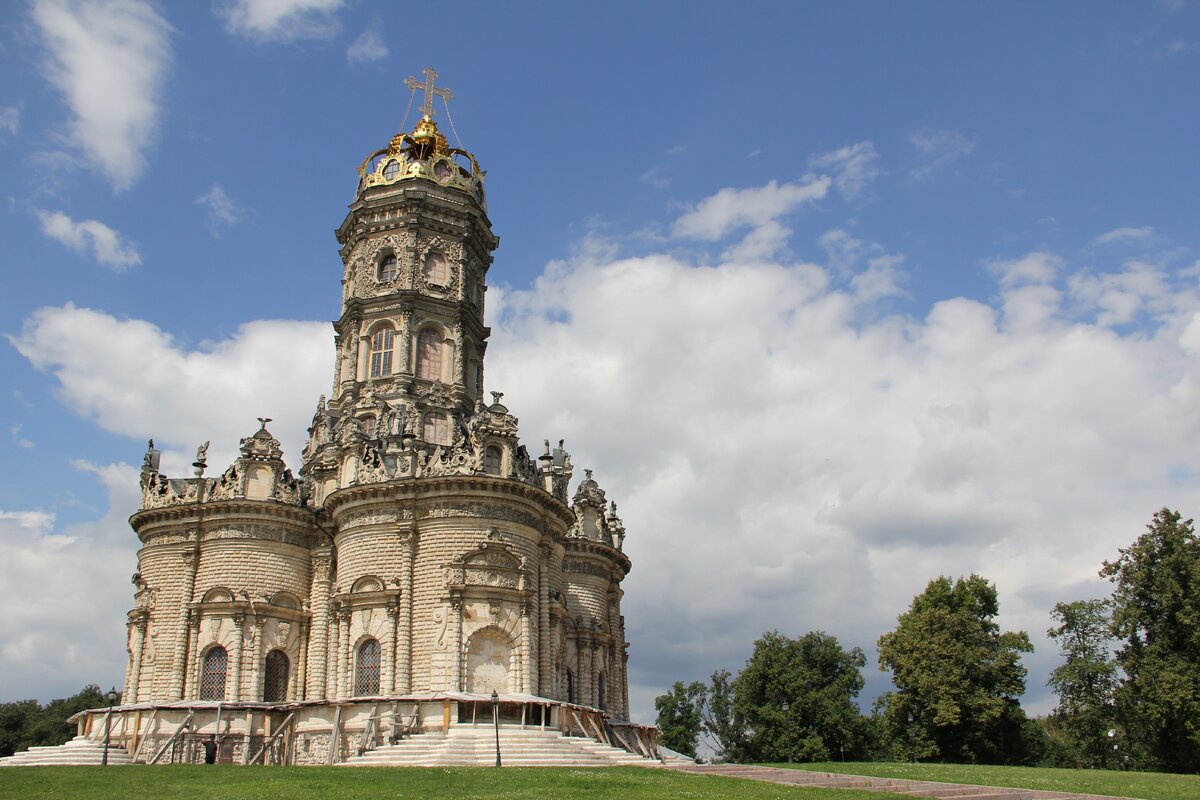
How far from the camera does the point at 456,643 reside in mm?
38031

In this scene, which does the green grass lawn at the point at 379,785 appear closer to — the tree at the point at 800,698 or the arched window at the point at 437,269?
the arched window at the point at 437,269

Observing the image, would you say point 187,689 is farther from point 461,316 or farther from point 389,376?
point 461,316

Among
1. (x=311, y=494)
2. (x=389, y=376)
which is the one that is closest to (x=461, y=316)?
(x=389, y=376)

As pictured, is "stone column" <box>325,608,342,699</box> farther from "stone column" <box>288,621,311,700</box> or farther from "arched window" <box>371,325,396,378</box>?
"arched window" <box>371,325,396,378</box>

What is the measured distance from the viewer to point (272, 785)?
21.3 meters

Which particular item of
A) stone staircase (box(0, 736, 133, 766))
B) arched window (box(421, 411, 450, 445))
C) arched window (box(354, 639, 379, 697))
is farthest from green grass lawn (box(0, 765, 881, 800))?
arched window (box(421, 411, 450, 445))

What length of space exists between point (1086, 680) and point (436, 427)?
37.7m

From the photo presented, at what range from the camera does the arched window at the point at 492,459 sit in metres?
41.6

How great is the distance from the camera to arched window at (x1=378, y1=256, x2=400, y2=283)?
51.6m

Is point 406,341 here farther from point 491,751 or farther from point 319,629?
point 491,751

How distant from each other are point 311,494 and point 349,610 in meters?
7.95

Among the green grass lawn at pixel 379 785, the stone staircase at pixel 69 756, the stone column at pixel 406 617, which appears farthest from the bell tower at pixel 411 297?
the green grass lawn at pixel 379 785

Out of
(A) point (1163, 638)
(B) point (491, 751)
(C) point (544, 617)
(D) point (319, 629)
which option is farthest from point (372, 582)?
(A) point (1163, 638)

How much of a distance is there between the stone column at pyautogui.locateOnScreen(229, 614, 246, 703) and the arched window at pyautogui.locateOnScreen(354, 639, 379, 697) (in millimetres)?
5276
